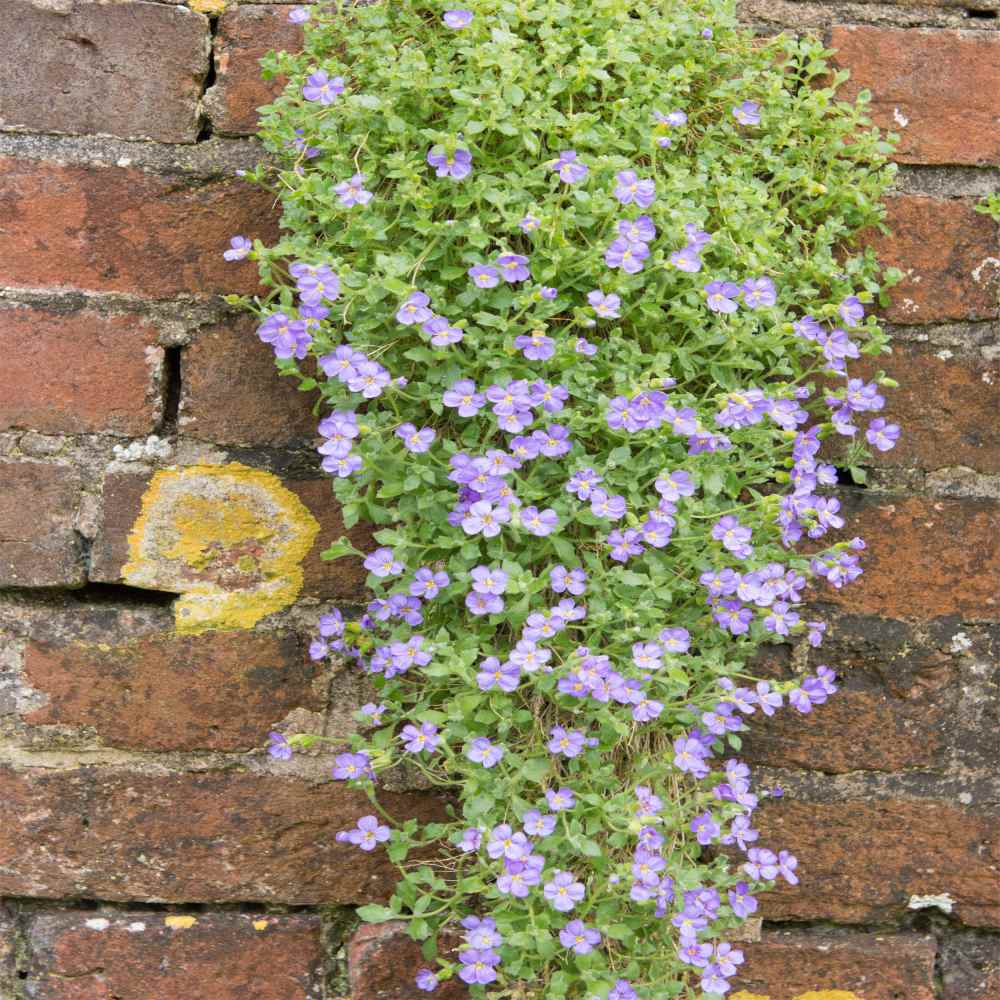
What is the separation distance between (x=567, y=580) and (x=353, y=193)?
0.37m

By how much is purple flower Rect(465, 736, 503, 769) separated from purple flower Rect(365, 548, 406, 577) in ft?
0.52

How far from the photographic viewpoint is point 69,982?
1200mm

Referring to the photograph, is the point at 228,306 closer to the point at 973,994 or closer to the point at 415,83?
the point at 415,83

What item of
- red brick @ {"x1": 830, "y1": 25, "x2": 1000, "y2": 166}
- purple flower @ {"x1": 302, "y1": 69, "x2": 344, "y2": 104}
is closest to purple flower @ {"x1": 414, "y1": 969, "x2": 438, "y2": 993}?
purple flower @ {"x1": 302, "y1": 69, "x2": 344, "y2": 104}

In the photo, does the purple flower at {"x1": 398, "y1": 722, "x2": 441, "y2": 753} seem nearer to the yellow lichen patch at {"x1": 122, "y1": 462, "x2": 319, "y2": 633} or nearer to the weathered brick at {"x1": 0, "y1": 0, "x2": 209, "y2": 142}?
the yellow lichen patch at {"x1": 122, "y1": 462, "x2": 319, "y2": 633}

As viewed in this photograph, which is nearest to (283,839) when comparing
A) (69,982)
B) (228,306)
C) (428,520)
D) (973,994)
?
(69,982)

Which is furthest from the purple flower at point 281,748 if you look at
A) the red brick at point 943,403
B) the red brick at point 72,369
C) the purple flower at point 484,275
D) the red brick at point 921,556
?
the red brick at point 943,403

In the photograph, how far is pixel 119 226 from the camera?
1211 mm

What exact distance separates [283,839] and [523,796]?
29cm

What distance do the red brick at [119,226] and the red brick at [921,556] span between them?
2.25ft

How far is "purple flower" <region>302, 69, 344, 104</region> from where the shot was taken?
1.04m

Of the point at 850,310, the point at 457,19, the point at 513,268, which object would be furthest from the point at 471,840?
the point at 457,19

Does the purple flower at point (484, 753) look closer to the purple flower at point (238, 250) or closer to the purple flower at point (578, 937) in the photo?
the purple flower at point (578, 937)

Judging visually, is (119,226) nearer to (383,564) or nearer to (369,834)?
(383,564)
